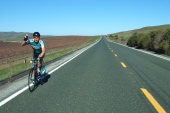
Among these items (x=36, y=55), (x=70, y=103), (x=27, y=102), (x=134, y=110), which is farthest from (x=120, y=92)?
(x=36, y=55)

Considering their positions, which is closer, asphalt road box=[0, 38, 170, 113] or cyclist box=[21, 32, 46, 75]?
asphalt road box=[0, 38, 170, 113]

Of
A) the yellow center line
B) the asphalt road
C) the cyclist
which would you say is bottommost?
the asphalt road

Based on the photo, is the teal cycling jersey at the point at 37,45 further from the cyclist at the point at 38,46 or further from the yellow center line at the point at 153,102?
the yellow center line at the point at 153,102

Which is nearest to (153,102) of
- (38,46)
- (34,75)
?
(34,75)

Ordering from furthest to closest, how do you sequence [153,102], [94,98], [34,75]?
[34,75]
[94,98]
[153,102]

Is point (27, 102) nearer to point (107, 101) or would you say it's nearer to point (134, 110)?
point (107, 101)

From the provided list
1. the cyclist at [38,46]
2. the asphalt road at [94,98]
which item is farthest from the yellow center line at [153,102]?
the cyclist at [38,46]

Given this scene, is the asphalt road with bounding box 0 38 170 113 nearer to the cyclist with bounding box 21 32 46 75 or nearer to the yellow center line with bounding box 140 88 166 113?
the yellow center line with bounding box 140 88 166 113

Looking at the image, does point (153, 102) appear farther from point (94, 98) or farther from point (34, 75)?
point (34, 75)

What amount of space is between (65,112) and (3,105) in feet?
5.54

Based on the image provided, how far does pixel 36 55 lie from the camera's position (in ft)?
21.1

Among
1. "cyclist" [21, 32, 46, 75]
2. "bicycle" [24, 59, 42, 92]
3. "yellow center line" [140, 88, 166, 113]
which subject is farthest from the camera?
"bicycle" [24, 59, 42, 92]

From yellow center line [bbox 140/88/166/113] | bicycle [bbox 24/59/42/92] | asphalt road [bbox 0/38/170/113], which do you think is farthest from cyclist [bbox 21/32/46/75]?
yellow center line [bbox 140/88/166/113]

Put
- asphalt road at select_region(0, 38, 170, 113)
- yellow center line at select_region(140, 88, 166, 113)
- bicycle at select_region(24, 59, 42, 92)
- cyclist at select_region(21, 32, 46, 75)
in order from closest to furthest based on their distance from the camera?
1. yellow center line at select_region(140, 88, 166, 113)
2. asphalt road at select_region(0, 38, 170, 113)
3. cyclist at select_region(21, 32, 46, 75)
4. bicycle at select_region(24, 59, 42, 92)
